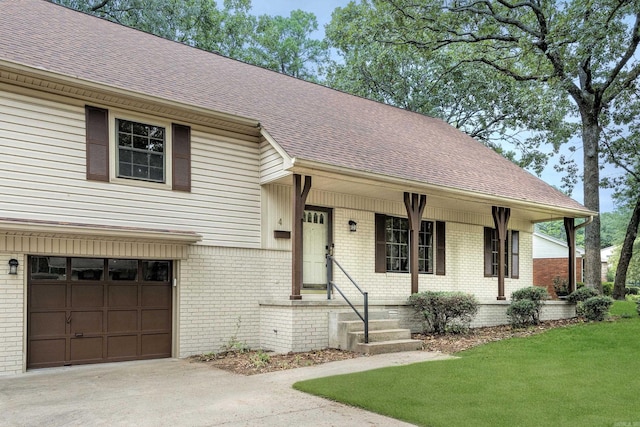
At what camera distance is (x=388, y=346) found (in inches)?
367

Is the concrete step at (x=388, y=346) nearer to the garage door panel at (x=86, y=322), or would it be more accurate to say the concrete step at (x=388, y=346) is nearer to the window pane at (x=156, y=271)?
the window pane at (x=156, y=271)

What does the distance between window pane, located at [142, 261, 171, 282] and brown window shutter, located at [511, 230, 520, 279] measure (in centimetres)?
1106

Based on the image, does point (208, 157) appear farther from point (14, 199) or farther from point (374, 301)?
point (374, 301)

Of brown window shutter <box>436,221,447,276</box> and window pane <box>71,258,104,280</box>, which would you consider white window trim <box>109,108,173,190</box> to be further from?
brown window shutter <box>436,221,447,276</box>

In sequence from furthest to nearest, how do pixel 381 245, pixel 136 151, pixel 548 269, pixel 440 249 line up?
pixel 548 269 → pixel 440 249 → pixel 381 245 → pixel 136 151

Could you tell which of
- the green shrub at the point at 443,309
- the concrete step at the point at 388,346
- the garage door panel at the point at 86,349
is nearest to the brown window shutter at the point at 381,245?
the green shrub at the point at 443,309

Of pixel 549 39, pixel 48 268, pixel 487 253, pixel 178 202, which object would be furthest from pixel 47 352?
pixel 549 39

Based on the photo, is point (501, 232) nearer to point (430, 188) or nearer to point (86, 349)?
point (430, 188)

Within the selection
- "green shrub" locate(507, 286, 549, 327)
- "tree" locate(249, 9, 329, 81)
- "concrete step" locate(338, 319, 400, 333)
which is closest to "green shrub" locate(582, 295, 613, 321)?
"green shrub" locate(507, 286, 549, 327)

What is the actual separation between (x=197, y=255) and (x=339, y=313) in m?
2.83

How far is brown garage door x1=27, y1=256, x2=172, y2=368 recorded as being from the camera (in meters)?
8.41

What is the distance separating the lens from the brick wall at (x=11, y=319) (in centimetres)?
795

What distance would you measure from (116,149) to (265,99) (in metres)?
4.32

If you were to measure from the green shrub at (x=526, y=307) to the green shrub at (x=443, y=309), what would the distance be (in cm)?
166
